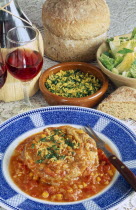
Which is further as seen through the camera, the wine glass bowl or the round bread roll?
the round bread roll

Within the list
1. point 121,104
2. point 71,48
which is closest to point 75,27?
point 71,48

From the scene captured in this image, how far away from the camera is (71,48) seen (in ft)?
13.3

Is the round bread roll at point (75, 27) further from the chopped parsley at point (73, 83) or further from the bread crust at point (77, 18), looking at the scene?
the chopped parsley at point (73, 83)

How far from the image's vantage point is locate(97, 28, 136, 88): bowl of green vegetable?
3.58 m

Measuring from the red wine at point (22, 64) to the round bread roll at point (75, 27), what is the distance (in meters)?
0.77

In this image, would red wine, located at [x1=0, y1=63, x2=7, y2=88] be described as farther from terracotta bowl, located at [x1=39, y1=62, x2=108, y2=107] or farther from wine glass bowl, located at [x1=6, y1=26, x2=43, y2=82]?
terracotta bowl, located at [x1=39, y1=62, x2=108, y2=107]

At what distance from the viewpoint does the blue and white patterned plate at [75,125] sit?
253 cm

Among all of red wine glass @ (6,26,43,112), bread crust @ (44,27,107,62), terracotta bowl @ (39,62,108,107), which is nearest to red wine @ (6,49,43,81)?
red wine glass @ (6,26,43,112)

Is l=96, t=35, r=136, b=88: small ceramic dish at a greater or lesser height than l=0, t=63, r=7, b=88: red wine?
lesser

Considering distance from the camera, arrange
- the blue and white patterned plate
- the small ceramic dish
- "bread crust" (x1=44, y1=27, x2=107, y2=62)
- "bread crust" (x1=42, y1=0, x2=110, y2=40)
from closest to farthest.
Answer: the blue and white patterned plate → the small ceramic dish → "bread crust" (x1=42, y1=0, x2=110, y2=40) → "bread crust" (x1=44, y1=27, x2=107, y2=62)

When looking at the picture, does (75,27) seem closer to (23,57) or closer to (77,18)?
(77,18)

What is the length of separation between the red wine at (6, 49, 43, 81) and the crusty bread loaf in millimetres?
696

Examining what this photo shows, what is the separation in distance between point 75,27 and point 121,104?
0.99 metres

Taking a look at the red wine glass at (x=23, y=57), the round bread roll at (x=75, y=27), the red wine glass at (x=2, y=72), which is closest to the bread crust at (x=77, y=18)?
the round bread roll at (x=75, y=27)
